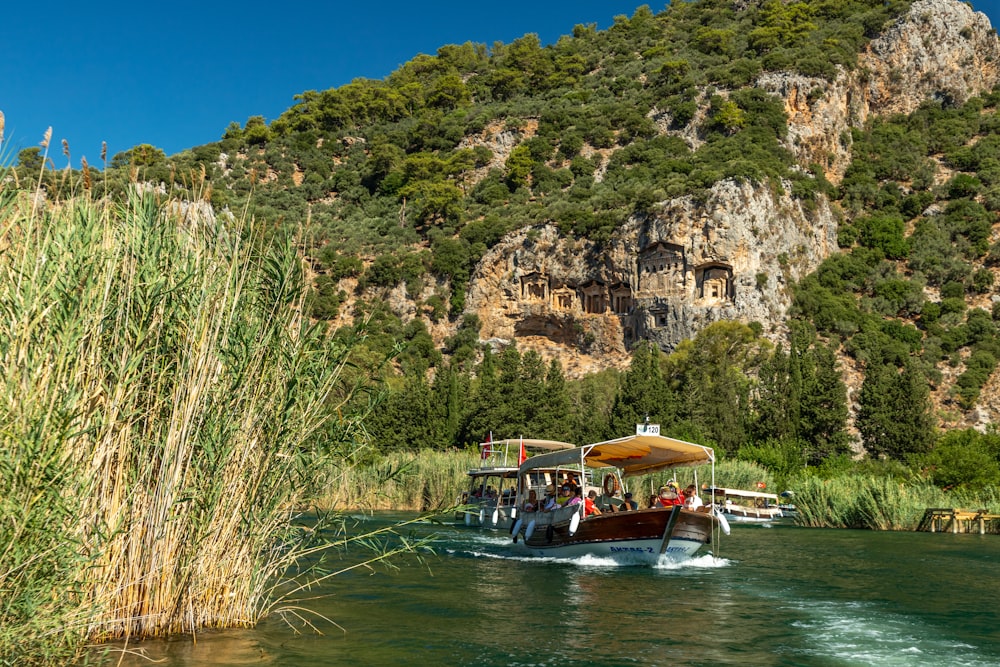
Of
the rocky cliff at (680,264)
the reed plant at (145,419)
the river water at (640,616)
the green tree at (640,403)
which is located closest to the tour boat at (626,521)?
the river water at (640,616)

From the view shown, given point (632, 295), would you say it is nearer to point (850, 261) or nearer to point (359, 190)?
point (850, 261)

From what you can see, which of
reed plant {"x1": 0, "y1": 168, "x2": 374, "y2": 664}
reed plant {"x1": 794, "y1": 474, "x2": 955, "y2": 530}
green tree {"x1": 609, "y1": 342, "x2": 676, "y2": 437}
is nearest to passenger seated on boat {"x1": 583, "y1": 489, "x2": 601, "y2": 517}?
reed plant {"x1": 0, "y1": 168, "x2": 374, "y2": 664}

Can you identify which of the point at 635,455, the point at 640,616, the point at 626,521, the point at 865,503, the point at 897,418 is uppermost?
the point at 897,418

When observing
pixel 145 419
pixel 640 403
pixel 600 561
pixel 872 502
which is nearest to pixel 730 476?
pixel 872 502

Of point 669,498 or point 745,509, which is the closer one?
point 669,498

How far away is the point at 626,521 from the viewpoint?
68.6 feet

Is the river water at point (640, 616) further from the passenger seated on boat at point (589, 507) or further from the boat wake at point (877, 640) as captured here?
the passenger seated on boat at point (589, 507)

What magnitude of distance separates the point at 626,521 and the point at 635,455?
440cm

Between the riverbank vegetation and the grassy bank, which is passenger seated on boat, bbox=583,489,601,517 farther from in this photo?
the grassy bank

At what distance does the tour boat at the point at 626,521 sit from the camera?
20625 mm

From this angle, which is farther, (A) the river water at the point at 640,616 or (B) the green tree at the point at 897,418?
(B) the green tree at the point at 897,418

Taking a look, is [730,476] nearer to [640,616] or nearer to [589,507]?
[589,507]

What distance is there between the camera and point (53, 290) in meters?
7.56

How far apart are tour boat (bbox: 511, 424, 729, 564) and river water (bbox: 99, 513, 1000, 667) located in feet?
1.64
